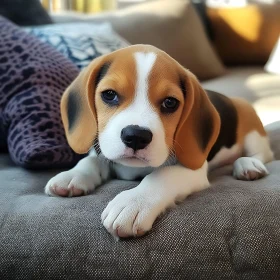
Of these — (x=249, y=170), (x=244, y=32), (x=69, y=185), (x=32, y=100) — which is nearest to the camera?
(x=69, y=185)

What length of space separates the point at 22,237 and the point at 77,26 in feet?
4.56

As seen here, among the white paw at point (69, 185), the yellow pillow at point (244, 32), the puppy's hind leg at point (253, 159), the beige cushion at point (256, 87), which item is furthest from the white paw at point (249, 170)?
the yellow pillow at point (244, 32)

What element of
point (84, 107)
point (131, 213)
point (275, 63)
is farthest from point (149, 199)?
point (275, 63)

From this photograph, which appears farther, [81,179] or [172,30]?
[172,30]

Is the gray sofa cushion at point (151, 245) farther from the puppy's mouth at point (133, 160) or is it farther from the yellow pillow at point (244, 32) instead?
the yellow pillow at point (244, 32)

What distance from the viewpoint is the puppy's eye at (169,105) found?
119 cm

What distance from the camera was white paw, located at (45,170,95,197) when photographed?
124cm

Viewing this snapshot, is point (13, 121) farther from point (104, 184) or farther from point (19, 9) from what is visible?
point (19, 9)

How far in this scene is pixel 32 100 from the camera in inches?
60.2

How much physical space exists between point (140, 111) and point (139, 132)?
7 cm

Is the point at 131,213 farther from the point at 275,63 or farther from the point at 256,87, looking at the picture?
the point at 275,63

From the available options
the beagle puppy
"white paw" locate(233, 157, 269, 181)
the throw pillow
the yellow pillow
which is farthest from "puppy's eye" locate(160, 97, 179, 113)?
the yellow pillow

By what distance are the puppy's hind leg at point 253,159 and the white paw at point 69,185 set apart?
1.35 ft

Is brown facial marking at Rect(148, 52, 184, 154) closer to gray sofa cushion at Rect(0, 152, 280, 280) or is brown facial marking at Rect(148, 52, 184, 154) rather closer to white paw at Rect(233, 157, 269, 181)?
gray sofa cushion at Rect(0, 152, 280, 280)
